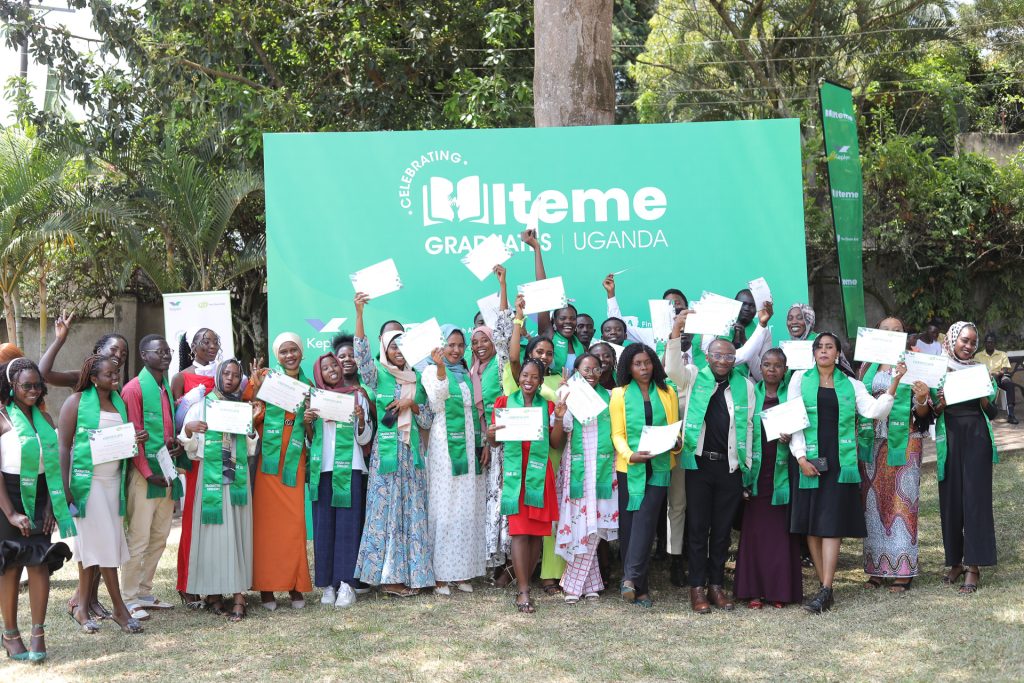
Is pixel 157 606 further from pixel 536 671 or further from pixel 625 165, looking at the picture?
pixel 625 165

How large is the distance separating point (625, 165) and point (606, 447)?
99.8 inches

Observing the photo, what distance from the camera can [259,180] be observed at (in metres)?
11.2

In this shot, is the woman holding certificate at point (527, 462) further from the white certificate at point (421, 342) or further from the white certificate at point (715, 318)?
the white certificate at point (715, 318)

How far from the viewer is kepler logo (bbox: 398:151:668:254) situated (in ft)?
26.1

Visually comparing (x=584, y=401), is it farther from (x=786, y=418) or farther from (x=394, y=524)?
(x=394, y=524)

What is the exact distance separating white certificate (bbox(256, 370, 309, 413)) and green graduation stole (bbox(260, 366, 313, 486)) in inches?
2.7

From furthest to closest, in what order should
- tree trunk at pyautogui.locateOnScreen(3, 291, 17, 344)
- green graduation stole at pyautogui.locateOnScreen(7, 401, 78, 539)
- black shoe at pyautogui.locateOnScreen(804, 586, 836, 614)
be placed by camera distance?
tree trunk at pyautogui.locateOnScreen(3, 291, 17, 344) < black shoe at pyautogui.locateOnScreen(804, 586, 836, 614) < green graduation stole at pyautogui.locateOnScreen(7, 401, 78, 539)

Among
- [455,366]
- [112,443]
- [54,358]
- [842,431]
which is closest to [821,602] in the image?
[842,431]

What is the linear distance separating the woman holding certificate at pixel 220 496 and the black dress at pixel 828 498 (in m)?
3.23

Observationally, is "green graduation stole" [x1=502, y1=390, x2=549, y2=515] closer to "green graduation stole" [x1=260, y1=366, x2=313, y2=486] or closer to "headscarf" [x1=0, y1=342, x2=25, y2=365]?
"green graduation stole" [x1=260, y1=366, x2=313, y2=486]

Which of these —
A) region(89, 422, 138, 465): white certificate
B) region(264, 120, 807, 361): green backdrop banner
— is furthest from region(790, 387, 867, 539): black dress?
region(89, 422, 138, 465): white certificate

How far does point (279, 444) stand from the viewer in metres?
6.35

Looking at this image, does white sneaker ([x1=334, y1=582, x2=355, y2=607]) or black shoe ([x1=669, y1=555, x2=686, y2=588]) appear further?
black shoe ([x1=669, y1=555, x2=686, y2=588])

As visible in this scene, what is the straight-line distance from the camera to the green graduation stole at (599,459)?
21.0ft
